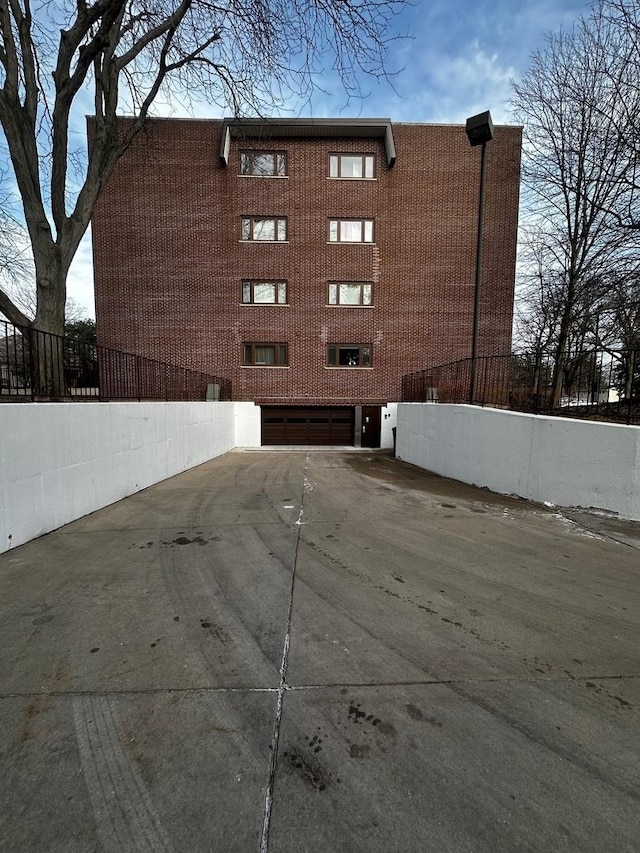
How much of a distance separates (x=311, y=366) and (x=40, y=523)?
15.1 m

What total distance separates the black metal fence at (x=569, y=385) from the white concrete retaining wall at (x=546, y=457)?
0.62m

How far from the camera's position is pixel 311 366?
19.2 metres

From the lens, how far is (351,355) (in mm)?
19328

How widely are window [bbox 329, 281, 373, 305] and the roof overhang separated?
5.67 m

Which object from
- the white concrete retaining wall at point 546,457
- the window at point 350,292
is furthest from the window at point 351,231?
the white concrete retaining wall at point 546,457

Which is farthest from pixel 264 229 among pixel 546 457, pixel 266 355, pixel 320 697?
pixel 320 697

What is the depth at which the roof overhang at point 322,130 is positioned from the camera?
17.6 meters

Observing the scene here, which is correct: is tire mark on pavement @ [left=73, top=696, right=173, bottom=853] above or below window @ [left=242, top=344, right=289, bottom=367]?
below

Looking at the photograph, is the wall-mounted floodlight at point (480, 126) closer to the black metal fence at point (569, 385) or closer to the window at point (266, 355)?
the black metal fence at point (569, 385)

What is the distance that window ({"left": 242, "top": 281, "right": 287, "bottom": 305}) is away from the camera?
19.1m

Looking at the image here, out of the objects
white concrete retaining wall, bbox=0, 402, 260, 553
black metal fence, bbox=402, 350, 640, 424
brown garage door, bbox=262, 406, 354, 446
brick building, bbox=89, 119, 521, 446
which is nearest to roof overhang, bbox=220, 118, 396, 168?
brick building, bbox=89, 119, 521, 446

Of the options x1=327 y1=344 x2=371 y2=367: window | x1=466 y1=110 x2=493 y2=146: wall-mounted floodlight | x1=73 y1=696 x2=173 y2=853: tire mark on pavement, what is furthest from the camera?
x1=327 y1=344 x2=371 y2=367: window

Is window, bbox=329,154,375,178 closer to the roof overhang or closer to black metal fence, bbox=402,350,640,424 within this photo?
the roof overhang

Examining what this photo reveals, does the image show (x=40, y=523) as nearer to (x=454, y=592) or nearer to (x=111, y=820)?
(x=111, y=820)
